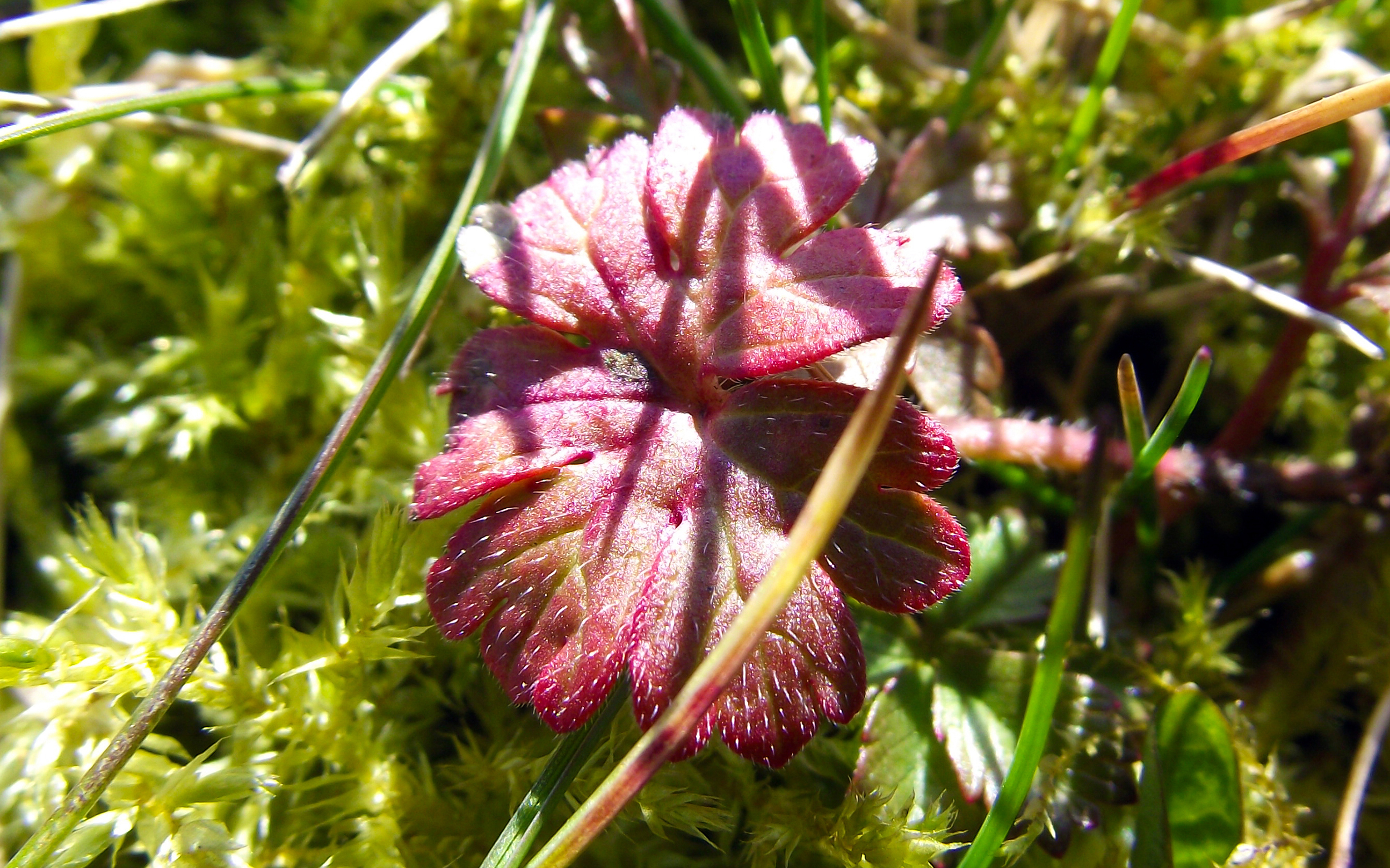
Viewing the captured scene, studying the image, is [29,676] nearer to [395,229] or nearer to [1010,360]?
[395,229]

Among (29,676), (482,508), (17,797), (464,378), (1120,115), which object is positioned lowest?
(17,797)

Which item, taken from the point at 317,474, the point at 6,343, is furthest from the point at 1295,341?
the point at 6,343

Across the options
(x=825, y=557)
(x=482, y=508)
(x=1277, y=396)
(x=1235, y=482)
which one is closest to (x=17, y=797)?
(x=482, y=508)

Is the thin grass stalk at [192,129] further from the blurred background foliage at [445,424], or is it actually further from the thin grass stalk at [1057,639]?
the thin grass stalk at [1057,639]

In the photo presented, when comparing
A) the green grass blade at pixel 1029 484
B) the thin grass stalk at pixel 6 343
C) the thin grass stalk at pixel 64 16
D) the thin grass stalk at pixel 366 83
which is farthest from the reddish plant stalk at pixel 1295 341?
the thin grass stalk at pixel 6 343

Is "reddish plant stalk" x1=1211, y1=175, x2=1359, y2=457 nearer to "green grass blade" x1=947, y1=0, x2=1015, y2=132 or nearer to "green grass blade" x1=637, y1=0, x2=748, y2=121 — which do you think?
"green grass blade" x1=947, y1=0, x2=1015, y2=132
